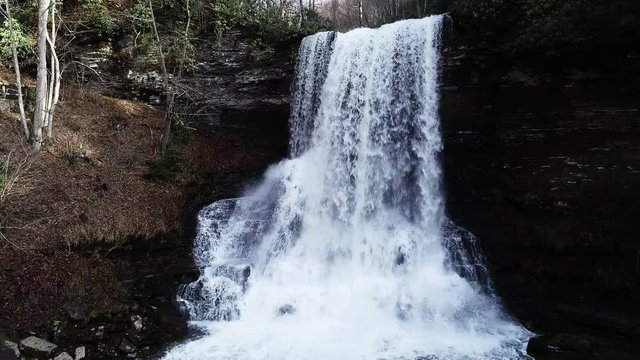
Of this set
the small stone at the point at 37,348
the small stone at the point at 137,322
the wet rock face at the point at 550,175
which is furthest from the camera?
the wet rock face at the point at 550,175

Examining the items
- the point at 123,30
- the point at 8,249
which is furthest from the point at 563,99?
the point at 123,30

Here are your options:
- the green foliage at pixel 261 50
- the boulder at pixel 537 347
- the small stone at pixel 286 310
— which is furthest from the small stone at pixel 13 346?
the green foliage at pixel 261 50

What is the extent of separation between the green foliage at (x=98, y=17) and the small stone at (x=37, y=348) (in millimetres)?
13567

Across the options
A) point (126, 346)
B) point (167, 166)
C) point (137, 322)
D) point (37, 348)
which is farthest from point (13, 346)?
→ point (167, 166)

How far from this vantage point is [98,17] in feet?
59.1

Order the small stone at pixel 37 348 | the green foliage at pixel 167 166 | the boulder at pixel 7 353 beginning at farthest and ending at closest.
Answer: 1. the green foliage at pixel 167 166
2. the small stone at pixel 37 348
3. the boulder at pixel 7 353

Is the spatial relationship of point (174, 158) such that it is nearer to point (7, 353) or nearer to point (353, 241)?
point (353, 241)

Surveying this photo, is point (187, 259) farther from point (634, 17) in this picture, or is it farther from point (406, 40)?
point (634, 17)

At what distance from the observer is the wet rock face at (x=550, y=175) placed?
10.5 meters

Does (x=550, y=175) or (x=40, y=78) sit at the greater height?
(x=40, y=78)

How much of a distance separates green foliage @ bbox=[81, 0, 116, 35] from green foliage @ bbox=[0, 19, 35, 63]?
8.05ft

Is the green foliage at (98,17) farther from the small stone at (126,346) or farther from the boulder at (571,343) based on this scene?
the boulder at (571,343)

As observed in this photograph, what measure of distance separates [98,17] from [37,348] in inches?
563

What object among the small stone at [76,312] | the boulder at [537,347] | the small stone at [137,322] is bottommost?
the boulder at [537,347]
